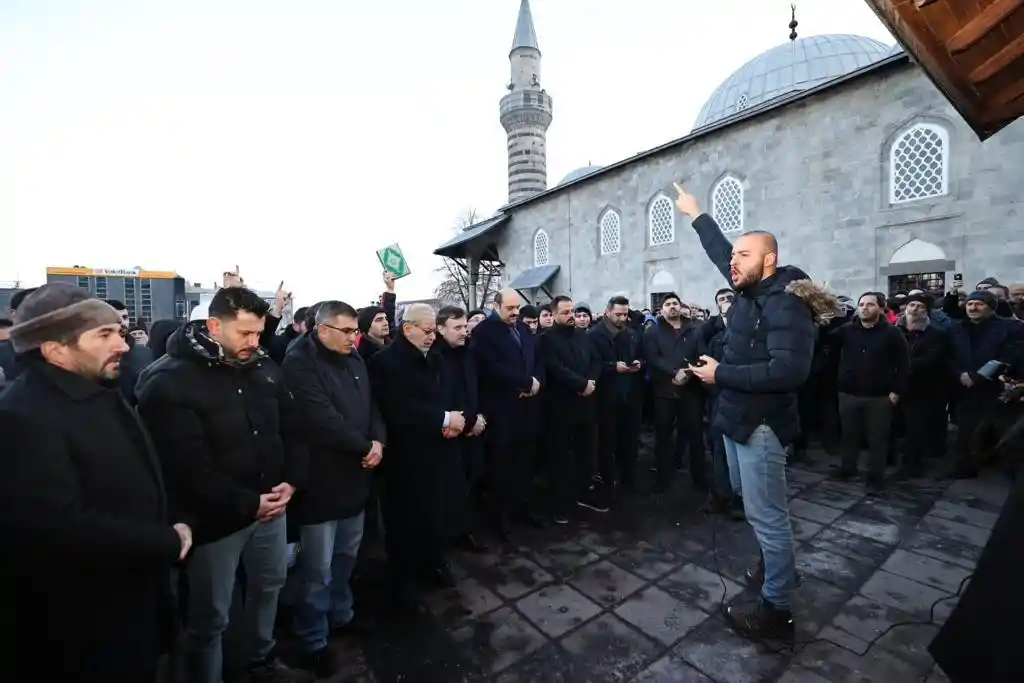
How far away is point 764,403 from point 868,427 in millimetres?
3393

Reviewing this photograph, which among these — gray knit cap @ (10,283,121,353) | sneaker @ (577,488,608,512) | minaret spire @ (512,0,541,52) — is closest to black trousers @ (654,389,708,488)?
sneaker @ (577,488,608,512)

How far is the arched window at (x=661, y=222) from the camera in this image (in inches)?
639

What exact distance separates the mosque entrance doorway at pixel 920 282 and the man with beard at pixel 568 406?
10.1m

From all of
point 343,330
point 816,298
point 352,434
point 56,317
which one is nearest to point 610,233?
point 816,298

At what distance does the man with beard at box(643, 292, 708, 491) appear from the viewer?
4977 millimetres

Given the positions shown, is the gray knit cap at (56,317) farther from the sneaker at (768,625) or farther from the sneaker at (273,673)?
the sneaker at (768,625)

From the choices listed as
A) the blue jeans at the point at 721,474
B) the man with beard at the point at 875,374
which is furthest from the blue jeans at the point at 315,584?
the man with beard at the point at 875,374

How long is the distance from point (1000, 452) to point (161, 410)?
3338 millimetres

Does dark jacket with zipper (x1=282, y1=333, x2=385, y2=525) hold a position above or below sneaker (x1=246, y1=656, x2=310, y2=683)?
Answer: above

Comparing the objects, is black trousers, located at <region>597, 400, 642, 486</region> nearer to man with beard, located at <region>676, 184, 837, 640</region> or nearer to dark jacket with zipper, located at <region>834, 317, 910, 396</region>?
man with beard, located at <region>676, 184, 837, 640</region>

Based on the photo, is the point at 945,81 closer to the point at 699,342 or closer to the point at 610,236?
the point at 699,342

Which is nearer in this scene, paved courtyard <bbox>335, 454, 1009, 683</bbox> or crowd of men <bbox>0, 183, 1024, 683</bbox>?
crowd of men <bbox>0, 183, 1024, 683</bbox>

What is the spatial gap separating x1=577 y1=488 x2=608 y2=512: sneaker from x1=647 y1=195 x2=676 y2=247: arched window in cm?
1337

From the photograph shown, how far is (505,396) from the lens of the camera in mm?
4059
